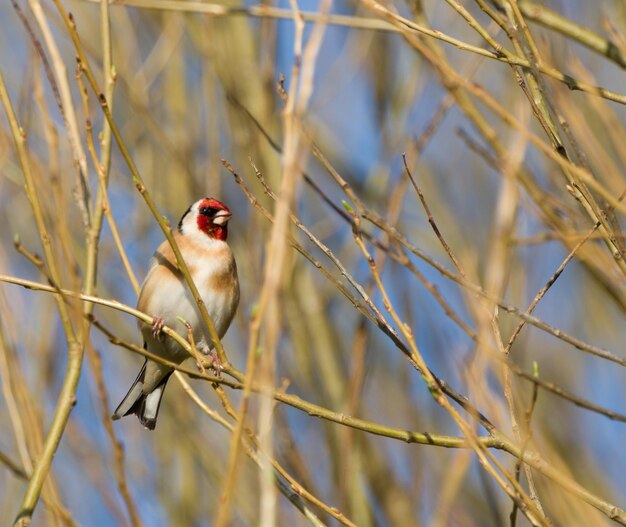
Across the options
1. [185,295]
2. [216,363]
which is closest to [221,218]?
[185,295]

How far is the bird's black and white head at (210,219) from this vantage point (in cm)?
504

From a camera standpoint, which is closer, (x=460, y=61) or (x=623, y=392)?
(x=460, y=61)

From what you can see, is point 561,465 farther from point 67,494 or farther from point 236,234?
point 67,494

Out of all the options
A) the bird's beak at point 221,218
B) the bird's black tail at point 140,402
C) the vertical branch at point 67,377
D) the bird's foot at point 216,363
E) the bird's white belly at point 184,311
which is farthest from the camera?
the bird's beak at point 221,218

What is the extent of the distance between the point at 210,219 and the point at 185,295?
0.64 metres

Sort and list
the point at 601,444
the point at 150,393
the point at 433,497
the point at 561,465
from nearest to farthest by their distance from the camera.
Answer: the point at 561,465 → the point at 150,393 → the point at 433,497 → the point at 601,444

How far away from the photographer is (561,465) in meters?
3.17

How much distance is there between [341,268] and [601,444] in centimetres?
511

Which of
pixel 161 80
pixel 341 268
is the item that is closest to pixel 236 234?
pixel 161 80

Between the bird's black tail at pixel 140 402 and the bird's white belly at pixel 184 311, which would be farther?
the bird's black tail at pixel 140 402

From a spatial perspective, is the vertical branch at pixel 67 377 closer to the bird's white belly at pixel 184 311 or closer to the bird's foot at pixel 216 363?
the bird's foot at pixel 216 363

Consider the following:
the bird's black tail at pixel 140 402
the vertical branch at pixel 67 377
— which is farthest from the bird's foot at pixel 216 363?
the vertical branch at pixel 67 377

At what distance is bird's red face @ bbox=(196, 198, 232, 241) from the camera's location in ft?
16.5

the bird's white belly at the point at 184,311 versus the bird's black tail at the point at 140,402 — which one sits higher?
the bird's white belly at the point at 184,311
